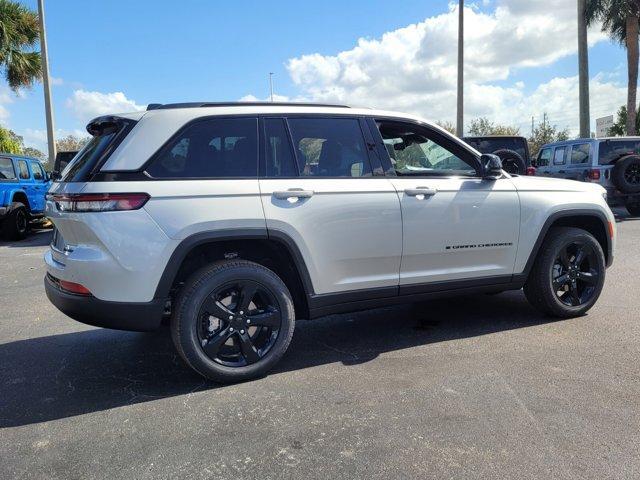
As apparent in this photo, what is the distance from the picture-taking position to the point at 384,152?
4305mm

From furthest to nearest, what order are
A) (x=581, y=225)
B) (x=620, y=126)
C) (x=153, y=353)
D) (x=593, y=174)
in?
(x=620, y=126)
(x=593, y=174)
(x=581, y=225)
(x=153, y=353)

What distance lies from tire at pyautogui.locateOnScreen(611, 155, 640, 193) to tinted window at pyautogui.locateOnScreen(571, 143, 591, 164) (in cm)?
79

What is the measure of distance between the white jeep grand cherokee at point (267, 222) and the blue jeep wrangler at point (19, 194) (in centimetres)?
946

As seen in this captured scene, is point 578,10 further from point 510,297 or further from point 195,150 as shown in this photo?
point 195,150

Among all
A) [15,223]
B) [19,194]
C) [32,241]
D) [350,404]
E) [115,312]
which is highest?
[19,194]

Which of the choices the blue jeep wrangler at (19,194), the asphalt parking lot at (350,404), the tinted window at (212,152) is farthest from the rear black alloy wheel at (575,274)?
the blue jeep wrangler at (19,194)

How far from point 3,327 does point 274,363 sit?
3.14 metres

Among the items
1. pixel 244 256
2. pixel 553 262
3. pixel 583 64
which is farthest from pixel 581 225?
pixel 583 64

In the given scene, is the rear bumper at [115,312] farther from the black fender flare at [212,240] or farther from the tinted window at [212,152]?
the tinted window at [212,152]

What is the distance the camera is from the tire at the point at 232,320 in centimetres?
361

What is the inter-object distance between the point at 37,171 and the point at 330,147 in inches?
486

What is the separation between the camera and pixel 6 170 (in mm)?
12570

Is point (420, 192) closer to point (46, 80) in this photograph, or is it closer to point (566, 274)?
point (566, 274)

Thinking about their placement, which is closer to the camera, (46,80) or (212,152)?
(212,152)
